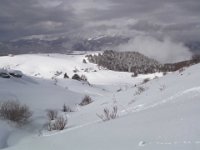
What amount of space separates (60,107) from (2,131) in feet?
28.7

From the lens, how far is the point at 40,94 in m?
24.8

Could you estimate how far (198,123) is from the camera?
6398 mm

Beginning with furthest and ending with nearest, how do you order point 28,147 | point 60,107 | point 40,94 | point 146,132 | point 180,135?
point 40,94 < point 60,107 < point 28,147 < point 146,132 < point 180,135

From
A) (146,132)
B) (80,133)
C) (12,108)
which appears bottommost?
(12,108)

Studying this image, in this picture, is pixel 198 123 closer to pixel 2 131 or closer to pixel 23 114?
pixel 2 131

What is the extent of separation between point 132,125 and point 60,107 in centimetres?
1490

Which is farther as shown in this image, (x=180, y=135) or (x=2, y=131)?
(x=2, y=131)

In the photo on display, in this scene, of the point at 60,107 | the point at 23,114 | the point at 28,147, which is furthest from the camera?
the point at 60,107

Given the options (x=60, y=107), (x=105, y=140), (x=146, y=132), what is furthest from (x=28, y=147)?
(x=60, y=107)

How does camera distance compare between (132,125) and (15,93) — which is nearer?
(132,125)

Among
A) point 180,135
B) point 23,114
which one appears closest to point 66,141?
point 180,135

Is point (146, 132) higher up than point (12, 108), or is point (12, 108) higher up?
point (146, 132)

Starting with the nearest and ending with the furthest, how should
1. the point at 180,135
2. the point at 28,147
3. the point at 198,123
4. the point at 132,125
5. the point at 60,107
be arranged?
the point at 180,135
the point at 198,123
the point at 132,125
the point at 28,147
the point at 60,107

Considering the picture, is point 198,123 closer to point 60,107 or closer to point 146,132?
point 146,132
